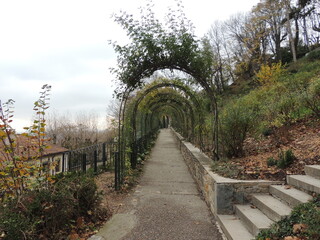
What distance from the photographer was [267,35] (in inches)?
1054

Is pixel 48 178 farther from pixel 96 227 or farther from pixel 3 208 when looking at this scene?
pixel 96 227

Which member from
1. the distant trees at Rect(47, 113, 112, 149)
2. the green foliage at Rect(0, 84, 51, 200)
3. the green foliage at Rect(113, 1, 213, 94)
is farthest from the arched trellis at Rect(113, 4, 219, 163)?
the distant trees at Rect(47, 113, 112, 149)

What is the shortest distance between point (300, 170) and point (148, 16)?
462 cm

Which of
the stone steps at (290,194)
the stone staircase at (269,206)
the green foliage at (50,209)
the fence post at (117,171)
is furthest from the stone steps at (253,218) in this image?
the fence post at (117,171)

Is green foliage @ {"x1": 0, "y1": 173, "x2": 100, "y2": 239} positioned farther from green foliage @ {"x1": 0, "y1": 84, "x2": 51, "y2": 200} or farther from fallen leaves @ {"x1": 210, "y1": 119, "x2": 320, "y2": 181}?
fallen leaves @ {"x1": 210, "y1": 119, "x2": 320, "y2": 181}

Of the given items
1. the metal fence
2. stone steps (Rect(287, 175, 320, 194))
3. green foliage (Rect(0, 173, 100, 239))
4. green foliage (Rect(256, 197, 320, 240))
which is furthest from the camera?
the metal fence

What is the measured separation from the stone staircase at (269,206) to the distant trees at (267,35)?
17581 millimetres

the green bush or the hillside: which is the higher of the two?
the green bush

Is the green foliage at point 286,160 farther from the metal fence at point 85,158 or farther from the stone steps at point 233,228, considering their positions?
the metal fence at point 85,158

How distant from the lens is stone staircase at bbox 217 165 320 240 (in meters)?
2.75

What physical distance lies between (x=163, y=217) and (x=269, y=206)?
5.49ft

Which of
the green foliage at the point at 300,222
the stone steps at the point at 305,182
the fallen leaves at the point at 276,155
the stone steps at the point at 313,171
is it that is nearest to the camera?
the green foliage at the point at 300,222

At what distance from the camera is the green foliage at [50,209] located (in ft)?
7.89

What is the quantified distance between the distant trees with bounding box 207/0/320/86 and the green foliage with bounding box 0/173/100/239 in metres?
18.3
